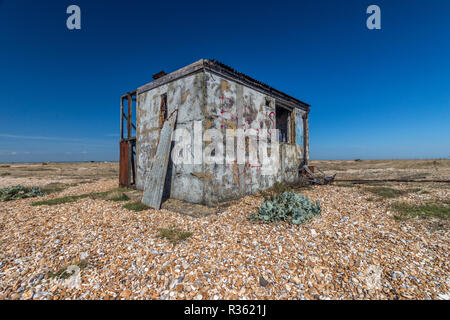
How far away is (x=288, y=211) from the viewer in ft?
16.7

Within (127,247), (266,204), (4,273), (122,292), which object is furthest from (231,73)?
(4,273)

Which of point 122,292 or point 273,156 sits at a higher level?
point 273,156

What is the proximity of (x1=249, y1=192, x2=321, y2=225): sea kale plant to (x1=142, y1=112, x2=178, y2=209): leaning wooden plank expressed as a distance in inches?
137

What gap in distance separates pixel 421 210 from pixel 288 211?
4.27 meters

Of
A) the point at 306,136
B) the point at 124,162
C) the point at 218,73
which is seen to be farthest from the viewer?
the point at 306,136

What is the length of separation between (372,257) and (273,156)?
20.4 ft

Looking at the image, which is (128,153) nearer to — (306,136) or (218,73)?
(218,73)

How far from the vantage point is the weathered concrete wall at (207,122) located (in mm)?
6488

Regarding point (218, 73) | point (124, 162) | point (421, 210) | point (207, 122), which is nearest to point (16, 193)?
point (124, 162)

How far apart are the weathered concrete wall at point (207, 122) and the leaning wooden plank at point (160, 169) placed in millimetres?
459

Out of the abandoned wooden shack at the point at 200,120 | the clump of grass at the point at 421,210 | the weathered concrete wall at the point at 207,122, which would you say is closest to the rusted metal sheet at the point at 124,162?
the abandoned wooden shack at the point at 200,120

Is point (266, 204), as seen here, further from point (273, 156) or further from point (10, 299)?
point (10, 299)
